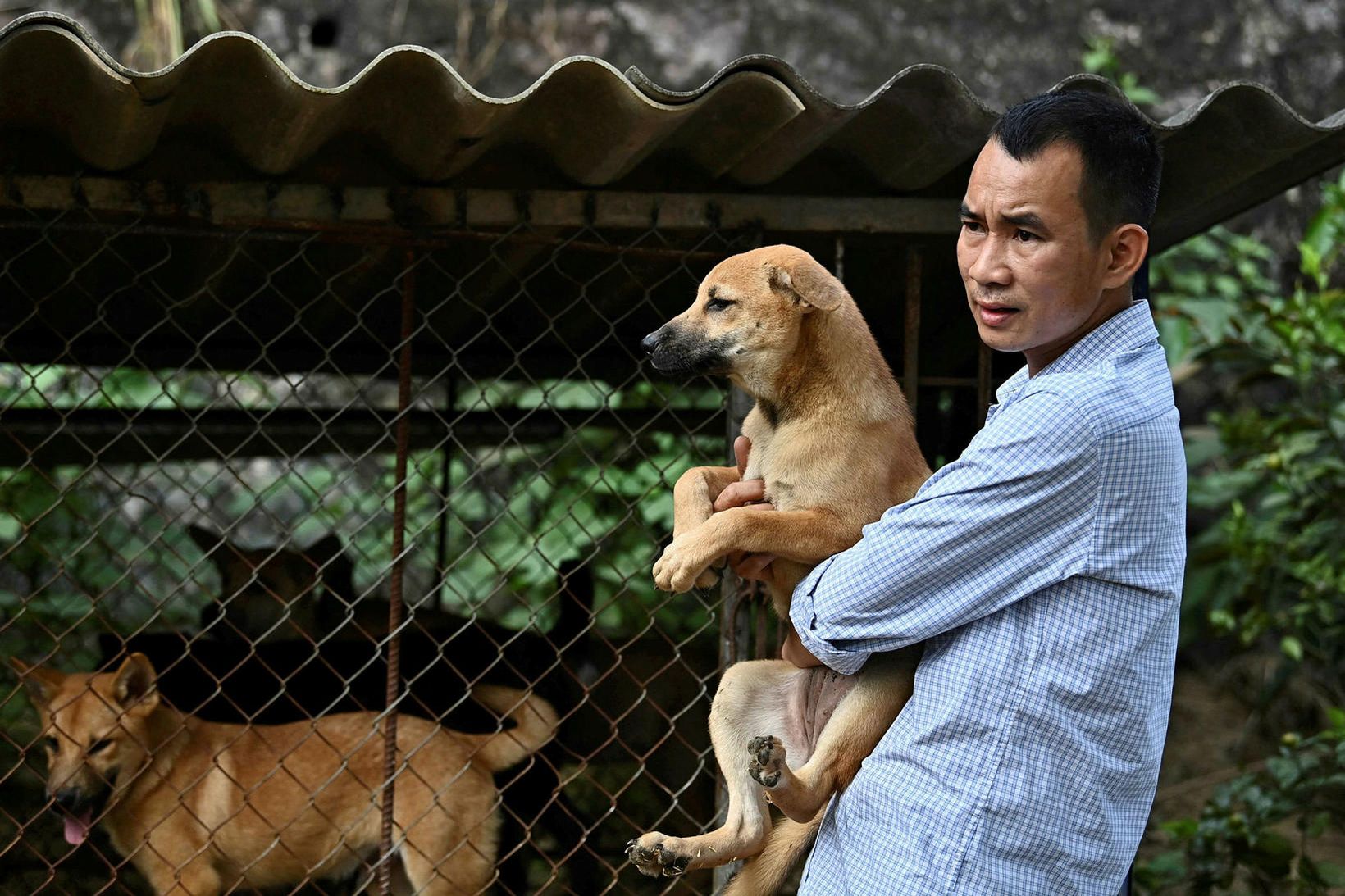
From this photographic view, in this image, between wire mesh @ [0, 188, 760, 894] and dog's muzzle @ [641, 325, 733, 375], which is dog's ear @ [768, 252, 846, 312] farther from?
wire mesh @ [0, 188, 760, 894]

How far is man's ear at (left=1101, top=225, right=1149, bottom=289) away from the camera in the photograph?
6.08 feet

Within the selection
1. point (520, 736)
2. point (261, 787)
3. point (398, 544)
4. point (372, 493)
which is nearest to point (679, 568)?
point (398, 544)

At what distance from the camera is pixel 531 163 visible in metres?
3.29

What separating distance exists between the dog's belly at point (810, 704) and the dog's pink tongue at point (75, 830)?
7.62 ft

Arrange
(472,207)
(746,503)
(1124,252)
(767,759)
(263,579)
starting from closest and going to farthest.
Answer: (1124,252), (767,759), (746,503), (472,207), (263,579)

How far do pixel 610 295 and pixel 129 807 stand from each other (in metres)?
2.25

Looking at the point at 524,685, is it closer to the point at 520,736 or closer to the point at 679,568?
the point at 520,736

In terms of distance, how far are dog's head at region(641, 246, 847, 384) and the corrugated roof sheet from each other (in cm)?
35

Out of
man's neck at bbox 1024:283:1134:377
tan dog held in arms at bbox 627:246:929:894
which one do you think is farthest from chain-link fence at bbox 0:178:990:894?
man's neck at bbox 1024:283:1134:377

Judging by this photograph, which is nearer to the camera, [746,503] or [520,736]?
[746,503]

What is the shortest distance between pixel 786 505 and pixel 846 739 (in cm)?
52

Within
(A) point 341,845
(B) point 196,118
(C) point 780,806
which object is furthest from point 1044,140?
(A) point 341,845

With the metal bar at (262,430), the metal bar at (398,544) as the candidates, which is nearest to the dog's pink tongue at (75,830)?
the metal bar at (398,544)

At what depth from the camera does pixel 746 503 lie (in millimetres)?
2682
